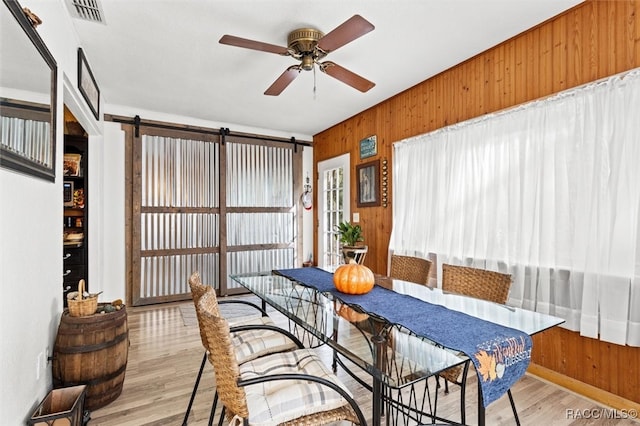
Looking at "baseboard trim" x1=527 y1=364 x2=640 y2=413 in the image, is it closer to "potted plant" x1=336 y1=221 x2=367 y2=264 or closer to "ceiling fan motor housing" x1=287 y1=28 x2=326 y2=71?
"potted plant" x1=336 y1=221 x2=367 y2=264

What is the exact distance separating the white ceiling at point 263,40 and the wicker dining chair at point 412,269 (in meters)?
1.86

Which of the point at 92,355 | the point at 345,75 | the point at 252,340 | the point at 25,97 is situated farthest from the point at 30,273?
the point at 345,75

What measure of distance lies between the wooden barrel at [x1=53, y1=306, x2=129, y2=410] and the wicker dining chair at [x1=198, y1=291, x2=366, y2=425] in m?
1.09

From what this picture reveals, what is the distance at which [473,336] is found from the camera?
1327 millimetres

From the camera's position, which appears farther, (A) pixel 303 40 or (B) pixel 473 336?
(A) pixel 303 40

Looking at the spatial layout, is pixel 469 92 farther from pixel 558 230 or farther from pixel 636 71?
pixel 558 230

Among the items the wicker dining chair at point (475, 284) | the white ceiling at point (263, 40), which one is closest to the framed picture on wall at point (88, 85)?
the white ceiling at point (263, 40)

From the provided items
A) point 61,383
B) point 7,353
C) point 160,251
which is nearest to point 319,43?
point 7,353

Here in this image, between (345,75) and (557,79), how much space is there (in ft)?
5.25

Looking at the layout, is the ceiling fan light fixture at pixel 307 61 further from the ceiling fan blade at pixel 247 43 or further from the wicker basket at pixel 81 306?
the wicker basket at pixel 81 306

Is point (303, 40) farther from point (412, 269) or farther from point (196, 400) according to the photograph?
point (196, 400)

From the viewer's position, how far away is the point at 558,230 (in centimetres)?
240

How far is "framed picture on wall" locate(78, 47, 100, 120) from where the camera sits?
9.10ft

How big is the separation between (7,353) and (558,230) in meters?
3.32
